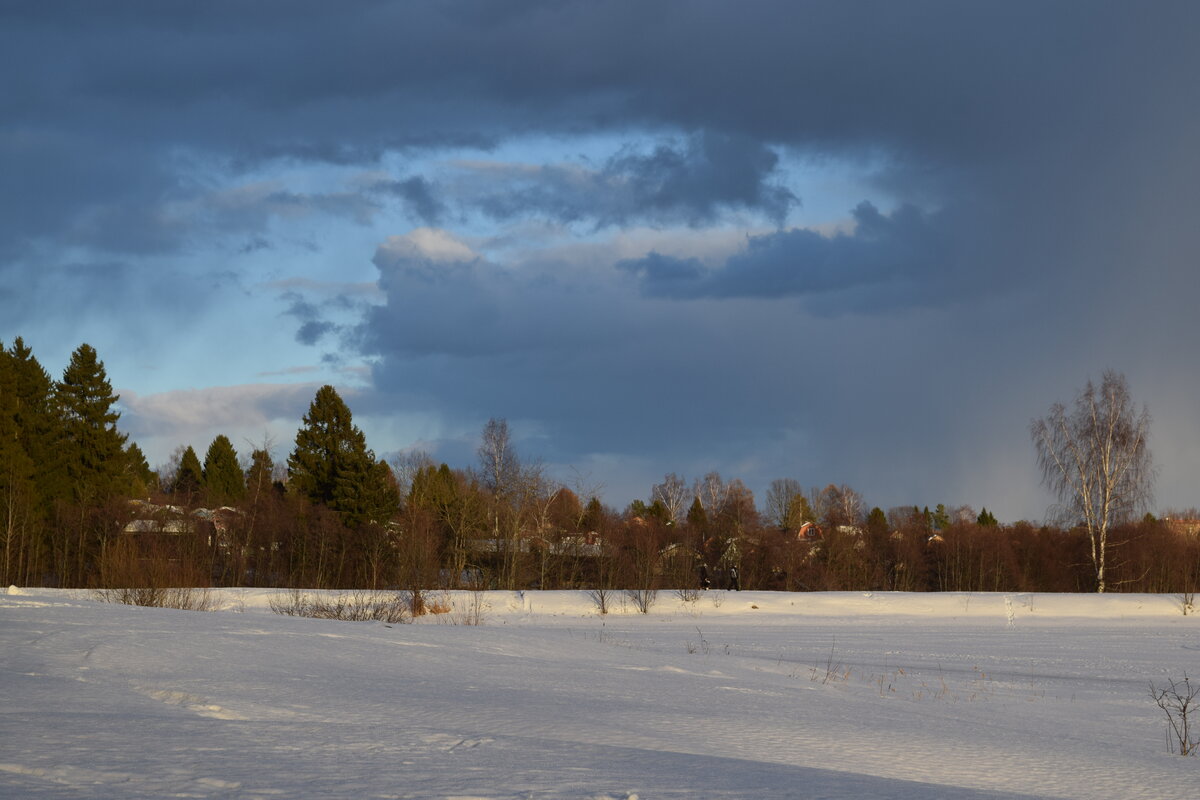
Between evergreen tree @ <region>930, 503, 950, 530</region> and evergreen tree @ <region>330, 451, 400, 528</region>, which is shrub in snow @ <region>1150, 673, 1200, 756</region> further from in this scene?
evergreen tree @ <region>930, 503, 950, 530</region>

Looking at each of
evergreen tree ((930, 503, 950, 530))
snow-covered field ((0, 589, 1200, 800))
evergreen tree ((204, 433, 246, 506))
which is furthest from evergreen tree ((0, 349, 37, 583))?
evergreen tree ((930, 503, 950, 530))

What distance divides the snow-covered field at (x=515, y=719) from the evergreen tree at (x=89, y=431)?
1440 inches

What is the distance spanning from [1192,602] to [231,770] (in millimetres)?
46953

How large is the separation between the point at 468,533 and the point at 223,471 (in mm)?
31226

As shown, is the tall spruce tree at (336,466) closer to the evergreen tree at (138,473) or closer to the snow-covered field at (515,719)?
the evergreen tree at (138,473)

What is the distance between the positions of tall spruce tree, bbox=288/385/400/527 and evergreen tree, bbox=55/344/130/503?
369 inches

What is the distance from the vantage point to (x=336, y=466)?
55281 millimetres

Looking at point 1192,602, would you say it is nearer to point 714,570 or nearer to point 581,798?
point 714,570

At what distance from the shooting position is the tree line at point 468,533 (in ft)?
157

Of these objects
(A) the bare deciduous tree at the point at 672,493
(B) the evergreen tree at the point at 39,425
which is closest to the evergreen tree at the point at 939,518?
(A) the bare deciduous tree at the point at 672,493

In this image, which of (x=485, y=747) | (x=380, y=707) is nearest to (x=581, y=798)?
(x=485, y=747)

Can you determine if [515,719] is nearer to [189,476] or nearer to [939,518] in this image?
[189,476]

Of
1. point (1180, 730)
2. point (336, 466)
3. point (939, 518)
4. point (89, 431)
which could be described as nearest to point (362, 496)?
point (336, 466)

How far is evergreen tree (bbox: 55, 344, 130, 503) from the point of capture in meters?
53.7
